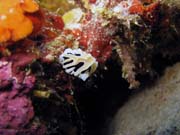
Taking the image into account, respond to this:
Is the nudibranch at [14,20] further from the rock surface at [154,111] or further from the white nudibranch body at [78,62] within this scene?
the rock surface at [154,111]

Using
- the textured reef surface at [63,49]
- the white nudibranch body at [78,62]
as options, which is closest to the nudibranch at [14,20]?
the textured reef surface at [63,49]

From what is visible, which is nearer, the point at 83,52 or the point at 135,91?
the point at 83,52

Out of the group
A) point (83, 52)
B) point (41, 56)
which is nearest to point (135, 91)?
point (83, 52)

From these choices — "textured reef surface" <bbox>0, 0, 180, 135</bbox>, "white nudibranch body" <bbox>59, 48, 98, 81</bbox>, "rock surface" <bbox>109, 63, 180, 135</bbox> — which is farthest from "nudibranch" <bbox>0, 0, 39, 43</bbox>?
"rock surface" <bbox>109, 63, 180, 135</bbox>

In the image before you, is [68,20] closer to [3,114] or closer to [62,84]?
[62,84]

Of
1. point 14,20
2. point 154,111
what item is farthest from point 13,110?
Result: point 154,111
